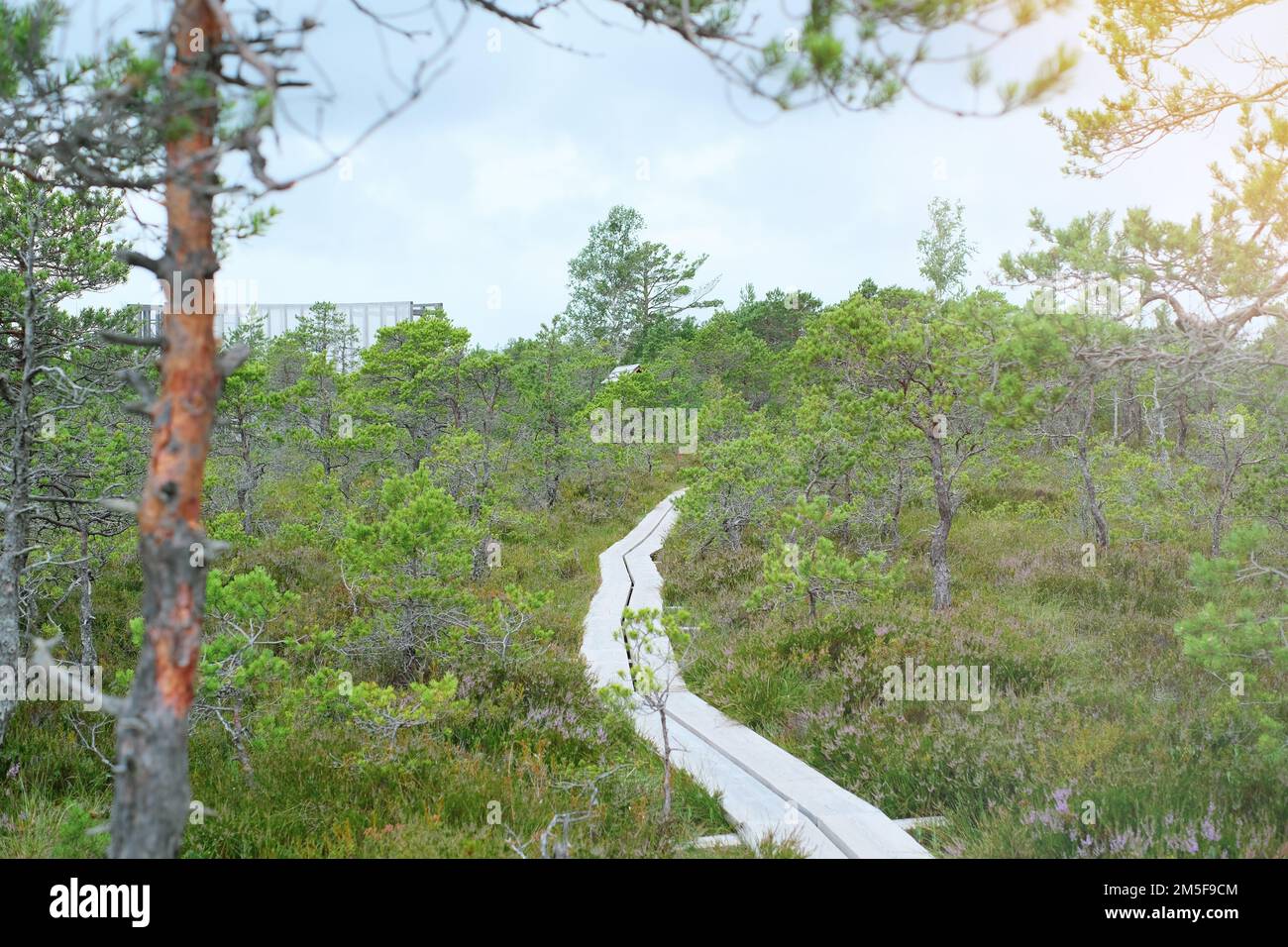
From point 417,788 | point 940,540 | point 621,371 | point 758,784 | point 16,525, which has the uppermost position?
point 621,371

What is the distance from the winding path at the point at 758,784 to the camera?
6.53 metres

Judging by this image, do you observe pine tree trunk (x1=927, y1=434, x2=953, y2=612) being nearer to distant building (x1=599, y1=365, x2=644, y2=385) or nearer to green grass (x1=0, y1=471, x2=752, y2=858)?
green grass (x1=0, y1=471, x2=752, y2=858)

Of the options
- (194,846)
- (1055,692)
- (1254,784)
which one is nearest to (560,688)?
(194,846)

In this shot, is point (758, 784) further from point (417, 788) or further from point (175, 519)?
point (175, 519)

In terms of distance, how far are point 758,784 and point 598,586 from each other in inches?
367

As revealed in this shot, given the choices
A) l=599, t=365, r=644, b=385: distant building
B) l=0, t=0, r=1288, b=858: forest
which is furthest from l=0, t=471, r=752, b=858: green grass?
l=599, t=365, r=644, b=385: distant building

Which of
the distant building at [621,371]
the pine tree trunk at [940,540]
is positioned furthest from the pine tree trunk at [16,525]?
the distant building at [621,371]

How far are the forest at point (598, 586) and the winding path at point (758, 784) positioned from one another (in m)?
0.28

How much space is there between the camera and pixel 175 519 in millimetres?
3357

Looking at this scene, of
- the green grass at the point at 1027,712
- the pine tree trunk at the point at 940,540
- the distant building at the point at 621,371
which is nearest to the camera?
the green grass at the point at 1027,712

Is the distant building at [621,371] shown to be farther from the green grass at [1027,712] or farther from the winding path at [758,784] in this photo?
the winding path at [758,784]

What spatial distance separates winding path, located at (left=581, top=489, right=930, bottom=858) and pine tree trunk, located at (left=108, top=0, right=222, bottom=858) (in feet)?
11.8

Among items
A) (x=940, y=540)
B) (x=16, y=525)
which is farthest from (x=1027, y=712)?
(x=16, y=525)

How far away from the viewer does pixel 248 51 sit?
10.5 ft
